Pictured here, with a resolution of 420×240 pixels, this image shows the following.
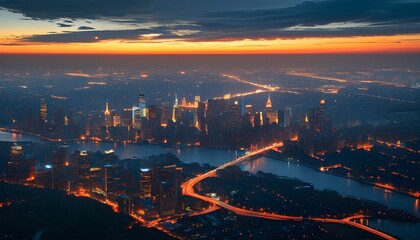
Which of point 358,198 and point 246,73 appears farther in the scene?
point 246,73

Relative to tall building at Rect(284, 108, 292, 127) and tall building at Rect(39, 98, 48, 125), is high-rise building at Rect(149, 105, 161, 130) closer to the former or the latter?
tall building at Rect(39, 98, 48, 125)

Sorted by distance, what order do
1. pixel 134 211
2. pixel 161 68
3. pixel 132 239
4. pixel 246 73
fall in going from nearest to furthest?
Result: pixel 132 239, pixel 134 211, pixel 161 68, pixel 246 73

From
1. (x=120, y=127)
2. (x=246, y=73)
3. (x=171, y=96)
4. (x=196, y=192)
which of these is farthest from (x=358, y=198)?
(x=246, y=73)

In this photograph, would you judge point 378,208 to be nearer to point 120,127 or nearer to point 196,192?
point 196,192

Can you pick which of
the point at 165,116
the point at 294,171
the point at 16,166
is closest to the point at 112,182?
the point at 16,166

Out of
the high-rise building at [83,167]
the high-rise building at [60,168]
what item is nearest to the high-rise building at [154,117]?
the high-rise building at [60,168]

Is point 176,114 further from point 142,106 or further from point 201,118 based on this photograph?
point 142,106

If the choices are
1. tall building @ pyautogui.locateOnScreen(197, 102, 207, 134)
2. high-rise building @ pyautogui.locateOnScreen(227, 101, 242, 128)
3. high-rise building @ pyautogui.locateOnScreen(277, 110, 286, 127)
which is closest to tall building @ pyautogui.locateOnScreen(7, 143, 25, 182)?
tall building @ pyautogui.locateOnScreen(197, 102, 207, 134)

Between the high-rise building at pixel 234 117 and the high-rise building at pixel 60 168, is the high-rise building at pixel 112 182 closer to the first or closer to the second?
the high-rise building at pixel 60 168
